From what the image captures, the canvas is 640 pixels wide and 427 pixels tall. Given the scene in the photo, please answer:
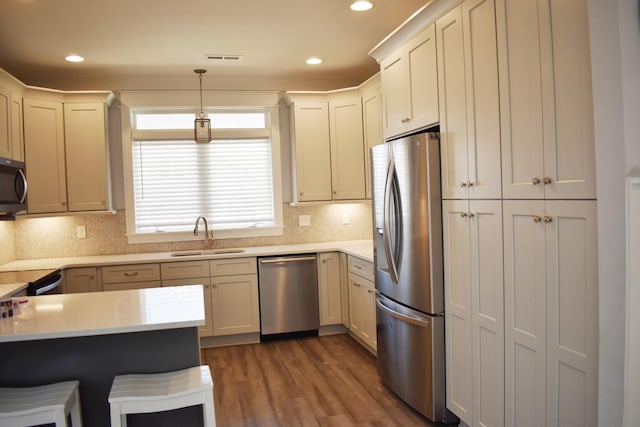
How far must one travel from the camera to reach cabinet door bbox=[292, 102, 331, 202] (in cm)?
502

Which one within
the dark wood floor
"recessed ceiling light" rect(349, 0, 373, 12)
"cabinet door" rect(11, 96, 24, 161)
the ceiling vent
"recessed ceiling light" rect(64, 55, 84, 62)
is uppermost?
the ceiling vent

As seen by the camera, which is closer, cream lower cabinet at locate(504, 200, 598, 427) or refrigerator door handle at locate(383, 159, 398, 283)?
cream lower cabinet at locate(504, 200, 598, 427)

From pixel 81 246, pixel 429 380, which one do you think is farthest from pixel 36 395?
pixel 81 246

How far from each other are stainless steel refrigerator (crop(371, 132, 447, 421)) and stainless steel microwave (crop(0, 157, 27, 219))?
2514 mm

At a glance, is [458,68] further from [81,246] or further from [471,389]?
[81,246]

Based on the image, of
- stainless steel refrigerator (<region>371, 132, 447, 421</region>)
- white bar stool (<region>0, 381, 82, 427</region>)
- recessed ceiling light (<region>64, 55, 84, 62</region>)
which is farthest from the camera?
recessed ceiling light (<region>64, 55, 84, 62</region>)

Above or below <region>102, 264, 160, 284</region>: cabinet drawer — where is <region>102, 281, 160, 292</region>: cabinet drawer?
below

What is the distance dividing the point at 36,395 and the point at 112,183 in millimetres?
3123

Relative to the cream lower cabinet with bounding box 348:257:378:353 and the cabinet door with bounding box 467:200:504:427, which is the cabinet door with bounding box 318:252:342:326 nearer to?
the cream lower cabinet with bounding box 348:257:378:353

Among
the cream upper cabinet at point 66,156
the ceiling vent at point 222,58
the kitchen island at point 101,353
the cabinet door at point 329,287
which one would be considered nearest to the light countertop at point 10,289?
the kitchen island at point 101,353

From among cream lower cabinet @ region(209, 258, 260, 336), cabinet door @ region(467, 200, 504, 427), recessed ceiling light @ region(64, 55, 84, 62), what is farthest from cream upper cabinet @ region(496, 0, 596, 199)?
recessed ceiling light @ region(64, 55, 84, 62)

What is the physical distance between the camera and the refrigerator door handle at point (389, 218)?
3.16 meters

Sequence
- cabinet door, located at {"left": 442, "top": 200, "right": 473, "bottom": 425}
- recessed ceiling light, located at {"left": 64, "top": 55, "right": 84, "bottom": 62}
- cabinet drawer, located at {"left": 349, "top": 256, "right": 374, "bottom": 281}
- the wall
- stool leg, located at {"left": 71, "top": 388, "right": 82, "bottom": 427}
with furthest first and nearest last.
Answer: recessed ceiling light, located at {"left": 64, "top": 55, "right": 84, "bottom": 62} < cabinet drawer, located at {"left": 349, "top": 256, "right": 374, "bottom": 281} < cabinet door, located at {"left": 442, "top": 200, "right": 473, "bottom": 425} < stool leg, located at {"left": 71, "top": 388, "right": 82, "bottom": 427} < the wall

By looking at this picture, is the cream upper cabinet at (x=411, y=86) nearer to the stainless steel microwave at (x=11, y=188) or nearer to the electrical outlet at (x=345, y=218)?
the electrical outlet at (x=345, y=218)
